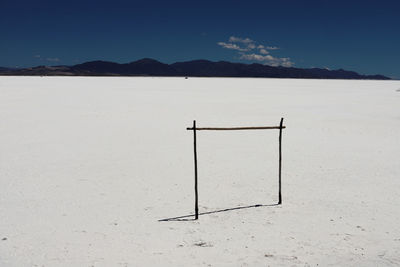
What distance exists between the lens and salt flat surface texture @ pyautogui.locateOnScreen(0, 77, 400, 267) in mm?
5078

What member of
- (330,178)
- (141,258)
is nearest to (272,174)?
(330,178)

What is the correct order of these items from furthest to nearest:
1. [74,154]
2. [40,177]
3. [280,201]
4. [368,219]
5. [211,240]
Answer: [74,154], [40,177], [280,201], [368,219], [211,240]

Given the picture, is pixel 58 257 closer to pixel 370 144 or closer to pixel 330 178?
pixel 330 178

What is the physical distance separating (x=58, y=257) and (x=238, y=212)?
3124 mm

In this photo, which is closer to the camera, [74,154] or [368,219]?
[368,219]

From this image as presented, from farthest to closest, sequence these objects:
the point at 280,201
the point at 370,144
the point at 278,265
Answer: the point at 370,144 < the point at 280,201 < the point at 278,265

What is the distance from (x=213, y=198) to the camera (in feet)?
23.5

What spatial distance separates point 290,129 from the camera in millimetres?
14734

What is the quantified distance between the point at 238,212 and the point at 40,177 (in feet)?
15.8

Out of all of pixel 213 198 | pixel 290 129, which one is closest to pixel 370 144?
pixel 290 129

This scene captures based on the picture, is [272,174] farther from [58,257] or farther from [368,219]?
[58,257]

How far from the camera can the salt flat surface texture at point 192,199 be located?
5078 millimetres

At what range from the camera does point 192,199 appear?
7.12 m

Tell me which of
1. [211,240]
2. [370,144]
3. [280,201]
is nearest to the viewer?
[211,240]
